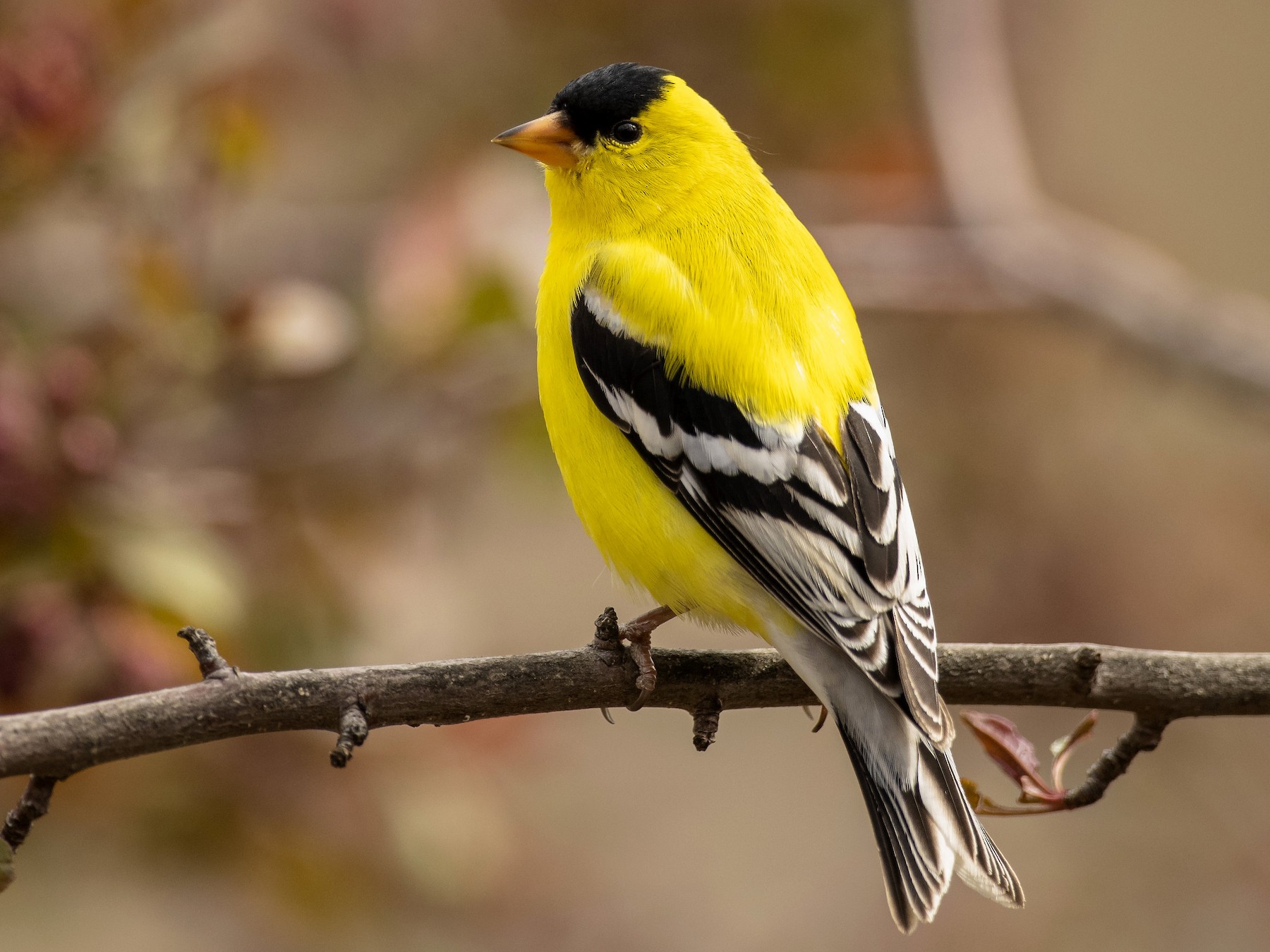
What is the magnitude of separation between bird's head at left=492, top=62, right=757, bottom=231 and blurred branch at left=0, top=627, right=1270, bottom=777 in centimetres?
127

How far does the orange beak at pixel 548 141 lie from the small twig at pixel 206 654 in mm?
1593

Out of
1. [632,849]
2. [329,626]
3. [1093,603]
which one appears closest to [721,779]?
[632,849]

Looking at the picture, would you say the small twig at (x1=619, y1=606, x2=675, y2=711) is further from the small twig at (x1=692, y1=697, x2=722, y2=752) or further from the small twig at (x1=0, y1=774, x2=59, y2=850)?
the small twig at (x1=0, y1=774, x2=59, y2=850)

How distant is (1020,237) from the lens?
4988 mm

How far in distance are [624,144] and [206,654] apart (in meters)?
1.80

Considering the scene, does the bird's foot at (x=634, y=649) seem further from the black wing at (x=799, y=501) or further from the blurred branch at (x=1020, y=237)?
the blurred branch at (x=1020, y=237)

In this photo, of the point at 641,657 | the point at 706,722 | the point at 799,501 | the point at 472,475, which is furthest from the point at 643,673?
the point at 472,475

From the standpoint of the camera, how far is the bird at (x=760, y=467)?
7.61ft

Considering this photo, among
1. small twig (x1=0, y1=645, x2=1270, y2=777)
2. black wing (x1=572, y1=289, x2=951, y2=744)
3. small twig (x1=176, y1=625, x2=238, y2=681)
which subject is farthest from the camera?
black wing (x1=572, y1=289, x2=951, y2=744)

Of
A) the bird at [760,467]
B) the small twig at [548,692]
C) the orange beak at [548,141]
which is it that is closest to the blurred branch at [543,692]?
the small twig at [548,692]

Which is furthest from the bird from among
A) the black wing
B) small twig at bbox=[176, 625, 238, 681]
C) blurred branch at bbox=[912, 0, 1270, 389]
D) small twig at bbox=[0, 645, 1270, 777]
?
blurred branch at bbox=[912, 0, 1270, 389]

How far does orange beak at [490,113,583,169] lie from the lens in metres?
3.10

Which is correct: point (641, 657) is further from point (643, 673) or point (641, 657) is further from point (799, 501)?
point (799, 501)

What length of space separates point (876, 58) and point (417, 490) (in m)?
2.95
